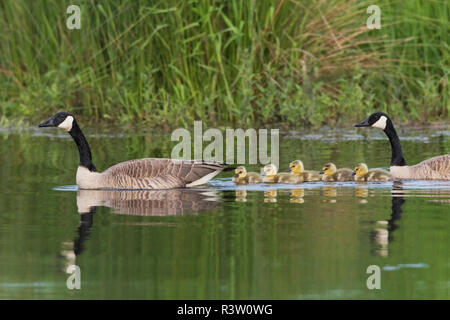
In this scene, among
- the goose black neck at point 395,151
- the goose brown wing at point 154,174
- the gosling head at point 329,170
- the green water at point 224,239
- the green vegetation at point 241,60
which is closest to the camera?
the green water at point 224,239

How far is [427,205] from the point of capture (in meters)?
11.2

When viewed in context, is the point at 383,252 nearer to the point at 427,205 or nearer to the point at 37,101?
the point at 427,205

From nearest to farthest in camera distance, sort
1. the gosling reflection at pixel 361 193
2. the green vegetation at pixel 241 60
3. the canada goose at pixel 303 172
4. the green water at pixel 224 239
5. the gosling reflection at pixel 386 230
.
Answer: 1. the green water at pixel 224 239
2. the gosling reflection at pixel 386 230
3. the gosling reflection at pixel 361 193
4. the canada goose at pixel 303 172
5. the green vegetation at pixel 241 60

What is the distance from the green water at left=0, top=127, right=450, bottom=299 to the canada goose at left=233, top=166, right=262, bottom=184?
21cm

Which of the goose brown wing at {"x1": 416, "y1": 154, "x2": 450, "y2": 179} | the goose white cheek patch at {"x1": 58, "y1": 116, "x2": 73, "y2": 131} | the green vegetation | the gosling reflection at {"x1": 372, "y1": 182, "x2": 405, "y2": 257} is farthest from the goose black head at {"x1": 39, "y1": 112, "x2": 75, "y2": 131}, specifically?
the green vegetation

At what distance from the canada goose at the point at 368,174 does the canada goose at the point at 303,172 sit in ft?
1.60

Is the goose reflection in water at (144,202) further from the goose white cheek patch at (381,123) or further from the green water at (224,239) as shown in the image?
the goose white cheek patch at (381,123)

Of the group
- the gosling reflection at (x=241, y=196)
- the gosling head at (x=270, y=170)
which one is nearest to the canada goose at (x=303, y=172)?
the gosling head at (x=270, y=170)

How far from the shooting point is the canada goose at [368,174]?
42.9 ft

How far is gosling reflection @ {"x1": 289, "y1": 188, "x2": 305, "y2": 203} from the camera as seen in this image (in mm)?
11727

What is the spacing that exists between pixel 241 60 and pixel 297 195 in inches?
288

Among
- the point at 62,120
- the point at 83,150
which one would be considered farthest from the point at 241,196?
the point at 62,120

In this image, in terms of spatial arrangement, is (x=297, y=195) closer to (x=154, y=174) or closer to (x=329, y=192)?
(x=329, y=192)

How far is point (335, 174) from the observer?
1320 cm
